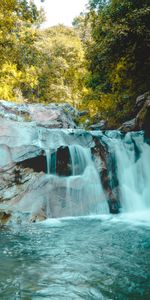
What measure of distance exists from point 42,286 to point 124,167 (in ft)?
24.6

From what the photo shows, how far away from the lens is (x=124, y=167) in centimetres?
1107

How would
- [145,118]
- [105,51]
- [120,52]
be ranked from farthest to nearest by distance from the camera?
[145,118], [120,52], [105,51]

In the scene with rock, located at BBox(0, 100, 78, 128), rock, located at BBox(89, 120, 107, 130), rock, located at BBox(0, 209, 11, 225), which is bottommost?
rock, located at BBox(0, 209, 11, 225)

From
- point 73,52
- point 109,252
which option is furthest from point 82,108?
point 109,252

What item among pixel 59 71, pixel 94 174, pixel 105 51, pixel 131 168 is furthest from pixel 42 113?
pixel 59 71

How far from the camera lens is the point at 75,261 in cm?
495

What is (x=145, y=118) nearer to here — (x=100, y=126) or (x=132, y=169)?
(x=132, y=169)

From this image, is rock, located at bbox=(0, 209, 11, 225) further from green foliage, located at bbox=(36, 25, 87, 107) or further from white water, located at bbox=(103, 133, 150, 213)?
green foliage, located at bbox=(36, 25, 87, 107)

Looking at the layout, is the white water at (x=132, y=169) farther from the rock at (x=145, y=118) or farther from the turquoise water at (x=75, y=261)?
the turquoise water at (x=75, y=261)

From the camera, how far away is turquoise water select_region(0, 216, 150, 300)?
3.86m

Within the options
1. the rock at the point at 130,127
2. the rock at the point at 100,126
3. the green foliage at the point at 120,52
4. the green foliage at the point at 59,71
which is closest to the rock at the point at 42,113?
the rock at the point at 100,126

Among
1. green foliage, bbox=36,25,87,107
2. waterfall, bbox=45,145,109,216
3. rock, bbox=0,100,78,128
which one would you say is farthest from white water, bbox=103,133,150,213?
green foliage, bbox=36,25,87,107

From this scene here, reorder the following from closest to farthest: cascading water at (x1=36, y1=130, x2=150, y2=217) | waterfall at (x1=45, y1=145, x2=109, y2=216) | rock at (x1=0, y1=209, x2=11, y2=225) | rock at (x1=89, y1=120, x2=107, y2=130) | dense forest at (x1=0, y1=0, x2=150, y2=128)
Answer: rock at (x1=0, y1=209, x2=11, y2=225), waterfall at (x1=45, y1=145, x2=109, y2=216), cascading water at (x1=36, y1=130, x2=150, y2=217), dense forest at (x1=0, y1=0, x2=150, y2=128), rock at (x1=89, y1=120, x2=107, y2=130)

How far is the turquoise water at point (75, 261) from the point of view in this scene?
3.86 meters
